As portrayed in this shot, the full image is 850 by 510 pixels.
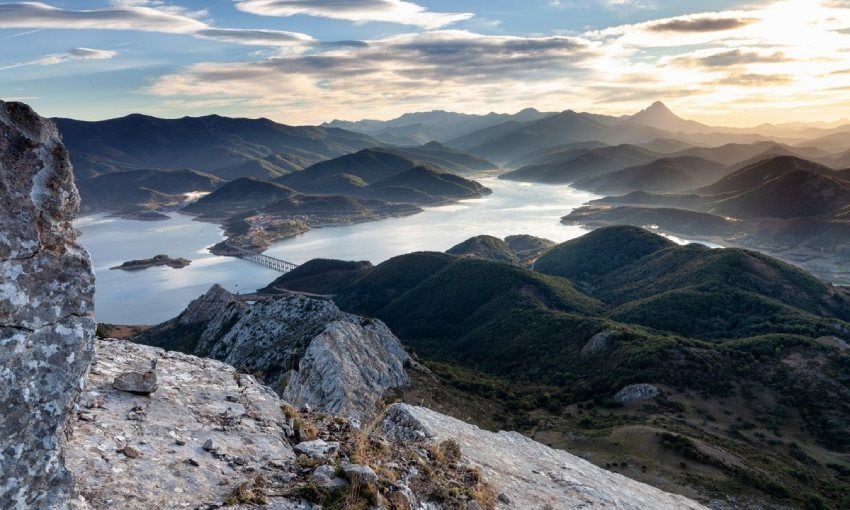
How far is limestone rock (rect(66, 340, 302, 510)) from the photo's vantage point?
724 cm

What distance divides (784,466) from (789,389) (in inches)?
704

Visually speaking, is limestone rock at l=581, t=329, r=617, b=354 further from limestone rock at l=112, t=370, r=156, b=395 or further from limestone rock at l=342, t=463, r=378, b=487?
limestone rock at l=112, t=370, r=156, b=395

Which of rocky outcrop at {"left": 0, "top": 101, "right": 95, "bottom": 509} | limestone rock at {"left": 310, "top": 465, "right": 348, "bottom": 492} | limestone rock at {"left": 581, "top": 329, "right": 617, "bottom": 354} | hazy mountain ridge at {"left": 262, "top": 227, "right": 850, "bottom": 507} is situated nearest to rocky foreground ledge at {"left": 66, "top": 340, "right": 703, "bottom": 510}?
limestone rock at {"left": 310, "top": 465, "right": 348, "bottom": 492}

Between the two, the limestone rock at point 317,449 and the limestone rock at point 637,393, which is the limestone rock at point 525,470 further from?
the limestone rock at point 637,393

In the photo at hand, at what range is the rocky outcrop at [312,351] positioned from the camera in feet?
101

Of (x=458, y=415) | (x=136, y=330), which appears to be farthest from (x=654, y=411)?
(x=136, y=330)

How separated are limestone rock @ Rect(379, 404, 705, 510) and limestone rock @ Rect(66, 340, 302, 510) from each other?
3.71 metres

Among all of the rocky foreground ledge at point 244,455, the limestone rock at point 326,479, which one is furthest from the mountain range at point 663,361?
the limestone rock at point 326,479

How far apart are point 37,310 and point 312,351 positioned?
28.1m

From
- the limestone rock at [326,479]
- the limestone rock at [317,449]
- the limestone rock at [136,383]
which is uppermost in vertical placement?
the limestone rock at [136,383]

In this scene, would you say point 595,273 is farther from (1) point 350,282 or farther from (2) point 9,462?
(2) point 9,462

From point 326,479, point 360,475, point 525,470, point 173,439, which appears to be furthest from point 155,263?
point 360,475

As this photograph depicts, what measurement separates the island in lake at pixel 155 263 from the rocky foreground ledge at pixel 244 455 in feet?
639

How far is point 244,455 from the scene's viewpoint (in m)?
8.89
